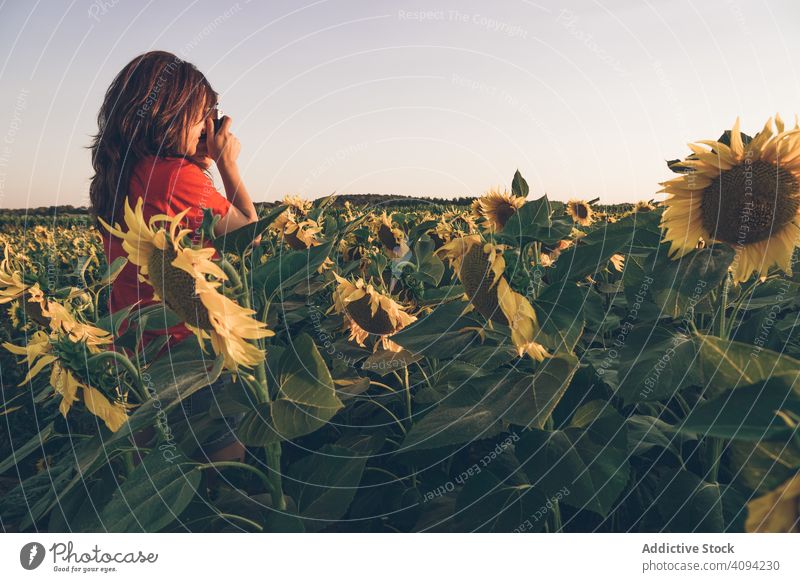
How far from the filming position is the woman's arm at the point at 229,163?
204 cm

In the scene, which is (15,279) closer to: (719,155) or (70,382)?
(70,382)

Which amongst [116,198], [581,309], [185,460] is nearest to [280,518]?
[185,460]

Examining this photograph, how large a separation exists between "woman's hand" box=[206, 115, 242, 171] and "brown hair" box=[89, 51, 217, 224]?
3.4 inches

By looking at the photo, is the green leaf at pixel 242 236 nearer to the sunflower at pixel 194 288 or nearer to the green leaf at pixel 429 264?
the sunflower at pixel 194 288

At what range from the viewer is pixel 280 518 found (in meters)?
1.10

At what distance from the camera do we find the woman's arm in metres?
2.04

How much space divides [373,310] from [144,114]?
1.18 meters

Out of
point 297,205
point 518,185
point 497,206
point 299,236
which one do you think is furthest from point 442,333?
point 297,205

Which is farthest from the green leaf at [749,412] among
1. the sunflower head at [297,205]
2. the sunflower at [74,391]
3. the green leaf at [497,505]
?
the sunflower head at [297,205]

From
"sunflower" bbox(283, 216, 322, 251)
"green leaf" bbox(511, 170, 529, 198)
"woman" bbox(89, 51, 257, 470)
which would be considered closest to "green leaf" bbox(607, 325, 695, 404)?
"green leaf" bbox(511, 170, 529, 198)

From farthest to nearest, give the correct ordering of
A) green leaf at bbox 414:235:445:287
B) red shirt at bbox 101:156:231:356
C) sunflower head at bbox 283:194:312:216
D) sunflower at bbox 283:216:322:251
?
sunflower head at bbox 283:194:312:216 < sunflower at bbox 283:216:322:251 < red shirt at bbox 101:156:231:356 < green leaf at bbox 414:235:445:287

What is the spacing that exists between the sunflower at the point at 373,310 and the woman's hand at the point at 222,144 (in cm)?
72

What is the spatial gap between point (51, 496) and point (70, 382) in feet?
1.01

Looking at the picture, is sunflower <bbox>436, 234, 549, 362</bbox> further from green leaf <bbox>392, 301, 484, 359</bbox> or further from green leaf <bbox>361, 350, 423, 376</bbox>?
green leaf <bbox>361, 350, 423, 376</bbox>
